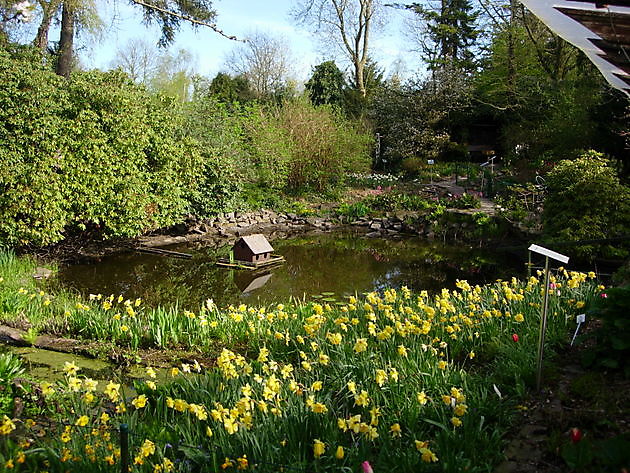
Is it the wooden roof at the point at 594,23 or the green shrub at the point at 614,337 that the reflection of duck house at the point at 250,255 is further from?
the wooden roof at the point at 594,23

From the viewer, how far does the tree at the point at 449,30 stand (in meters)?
24.1

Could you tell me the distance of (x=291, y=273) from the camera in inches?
338

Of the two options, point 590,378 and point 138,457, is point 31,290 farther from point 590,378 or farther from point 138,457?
point 590,378

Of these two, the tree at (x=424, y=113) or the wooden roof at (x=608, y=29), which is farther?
the tree at (x=424, y=113)

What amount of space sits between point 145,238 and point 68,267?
2557mm

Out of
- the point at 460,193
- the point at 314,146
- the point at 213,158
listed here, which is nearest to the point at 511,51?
the point at 460,193

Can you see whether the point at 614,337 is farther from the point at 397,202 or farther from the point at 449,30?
the point at 449,30

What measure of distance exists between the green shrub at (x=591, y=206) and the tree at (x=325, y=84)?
17.0m

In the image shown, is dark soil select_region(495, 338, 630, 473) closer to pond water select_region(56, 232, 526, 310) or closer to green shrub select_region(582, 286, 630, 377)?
green shrub select_region(582, 286, 630, 377)

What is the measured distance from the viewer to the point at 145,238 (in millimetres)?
10922

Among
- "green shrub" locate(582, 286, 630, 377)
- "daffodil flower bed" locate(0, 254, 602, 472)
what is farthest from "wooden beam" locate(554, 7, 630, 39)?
"daffodil flower bed" locate(0, 254, 602, 472)

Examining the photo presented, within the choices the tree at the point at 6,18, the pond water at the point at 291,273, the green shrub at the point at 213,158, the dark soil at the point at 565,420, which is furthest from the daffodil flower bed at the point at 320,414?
the tree at the point at 6,18

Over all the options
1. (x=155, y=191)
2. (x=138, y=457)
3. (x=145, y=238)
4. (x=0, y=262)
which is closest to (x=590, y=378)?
(x=138, y=457)

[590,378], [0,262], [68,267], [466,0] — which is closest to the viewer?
[590,378]
